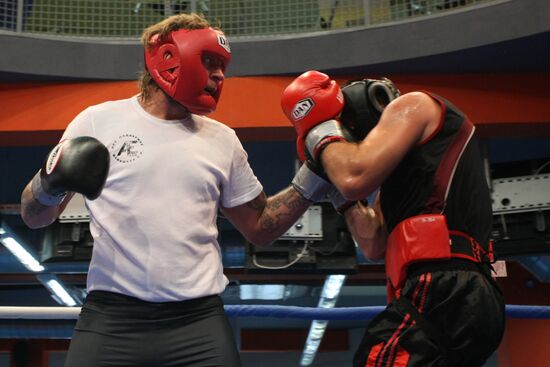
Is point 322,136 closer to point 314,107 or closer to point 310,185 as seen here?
point 314,107

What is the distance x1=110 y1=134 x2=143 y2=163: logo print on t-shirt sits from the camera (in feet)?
6.08

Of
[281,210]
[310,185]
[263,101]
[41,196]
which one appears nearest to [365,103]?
[310,185]

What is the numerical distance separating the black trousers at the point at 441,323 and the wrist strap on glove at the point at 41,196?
866 millimetres

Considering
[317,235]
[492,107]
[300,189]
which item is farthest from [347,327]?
[300,189]

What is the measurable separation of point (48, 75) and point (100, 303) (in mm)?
4019

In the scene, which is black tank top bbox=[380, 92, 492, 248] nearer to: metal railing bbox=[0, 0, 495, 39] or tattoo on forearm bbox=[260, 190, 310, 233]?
tattoo on forearm bbox=[260, 190, 310, 233]

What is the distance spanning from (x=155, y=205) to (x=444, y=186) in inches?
28.0

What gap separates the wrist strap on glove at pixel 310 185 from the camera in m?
2.00

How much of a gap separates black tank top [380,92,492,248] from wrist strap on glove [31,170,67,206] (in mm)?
856

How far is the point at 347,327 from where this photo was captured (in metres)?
13.1

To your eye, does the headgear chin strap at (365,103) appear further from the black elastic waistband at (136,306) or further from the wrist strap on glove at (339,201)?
the black elastic waistband at (136,306)

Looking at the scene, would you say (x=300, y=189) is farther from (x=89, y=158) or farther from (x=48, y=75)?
(x=48, y=75)

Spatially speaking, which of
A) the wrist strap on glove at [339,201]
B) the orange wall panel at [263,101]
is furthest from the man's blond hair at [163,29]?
the orange wall panel at [263,101]

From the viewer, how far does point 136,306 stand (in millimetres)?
1718
